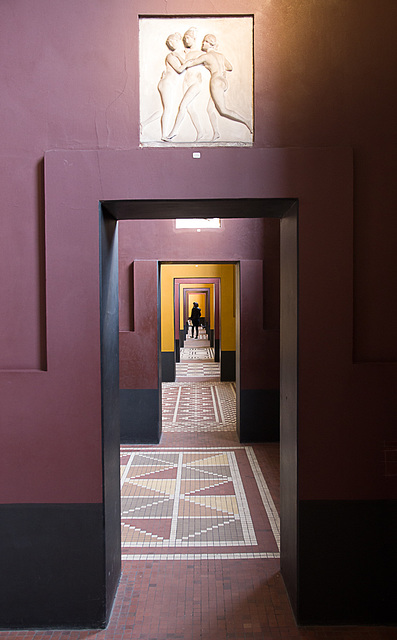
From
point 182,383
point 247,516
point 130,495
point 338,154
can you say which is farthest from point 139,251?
point 182,383

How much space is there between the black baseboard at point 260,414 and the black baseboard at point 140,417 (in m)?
1.20

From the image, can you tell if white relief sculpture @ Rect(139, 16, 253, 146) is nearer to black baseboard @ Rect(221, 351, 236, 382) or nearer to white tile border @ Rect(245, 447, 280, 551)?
white tile border @ Rect(245, 447, 280, 551)

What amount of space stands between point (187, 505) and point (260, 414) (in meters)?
2.39

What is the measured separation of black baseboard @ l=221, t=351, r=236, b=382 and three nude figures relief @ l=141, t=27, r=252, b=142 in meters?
8.60

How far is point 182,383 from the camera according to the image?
37.7 ft

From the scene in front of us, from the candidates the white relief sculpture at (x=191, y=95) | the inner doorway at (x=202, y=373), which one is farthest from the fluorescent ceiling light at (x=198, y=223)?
the white relief sculpture at (x=191, y=95)

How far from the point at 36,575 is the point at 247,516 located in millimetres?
2079

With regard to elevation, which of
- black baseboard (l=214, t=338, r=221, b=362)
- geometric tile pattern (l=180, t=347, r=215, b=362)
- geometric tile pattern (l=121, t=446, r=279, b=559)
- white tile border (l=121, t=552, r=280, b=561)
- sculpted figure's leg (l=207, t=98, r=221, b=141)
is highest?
sculpted figure's leg (l=207, t=98, r=221, b=141)

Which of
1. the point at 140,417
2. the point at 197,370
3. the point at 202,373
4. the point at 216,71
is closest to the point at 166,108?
the point at 216,71

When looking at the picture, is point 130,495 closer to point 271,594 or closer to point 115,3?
point 271,594

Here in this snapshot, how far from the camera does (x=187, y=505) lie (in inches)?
183

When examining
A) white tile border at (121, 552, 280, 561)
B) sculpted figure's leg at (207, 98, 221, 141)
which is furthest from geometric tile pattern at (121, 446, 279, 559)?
sculpted figure's leg at (207, 98, 221, 141)

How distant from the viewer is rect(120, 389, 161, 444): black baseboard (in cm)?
676

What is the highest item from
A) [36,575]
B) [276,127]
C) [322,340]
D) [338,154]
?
[276,127]
